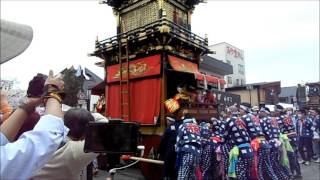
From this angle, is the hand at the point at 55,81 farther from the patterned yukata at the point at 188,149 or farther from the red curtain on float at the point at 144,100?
the red curtain on float at the point at 144,100

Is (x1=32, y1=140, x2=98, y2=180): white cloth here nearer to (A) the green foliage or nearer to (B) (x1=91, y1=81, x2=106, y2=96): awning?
(A) the green foliage

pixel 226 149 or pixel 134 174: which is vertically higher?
pixel 226 149

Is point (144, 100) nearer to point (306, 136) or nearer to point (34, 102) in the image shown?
point (306, 136)

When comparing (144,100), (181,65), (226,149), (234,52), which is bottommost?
(226,149)

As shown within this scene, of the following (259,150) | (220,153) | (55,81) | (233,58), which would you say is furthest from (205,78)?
(233,58)

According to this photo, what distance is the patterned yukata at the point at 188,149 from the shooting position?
6.02 m

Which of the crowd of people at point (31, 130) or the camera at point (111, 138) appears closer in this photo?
the crowd of people at point (31, 130)

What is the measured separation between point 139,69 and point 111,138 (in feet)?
24.1

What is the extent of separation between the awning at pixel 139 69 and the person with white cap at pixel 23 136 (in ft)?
23.8

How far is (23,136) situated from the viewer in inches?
50.8

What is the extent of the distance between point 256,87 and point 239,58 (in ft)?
63.1

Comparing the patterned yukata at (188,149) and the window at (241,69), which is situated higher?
the window at (241,69)

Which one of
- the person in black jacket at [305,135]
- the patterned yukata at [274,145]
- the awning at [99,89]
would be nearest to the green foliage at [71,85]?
the patterned yukata at [274,145]

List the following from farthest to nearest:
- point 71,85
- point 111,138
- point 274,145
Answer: point 274,145 < point 111,138 < point 71,85
